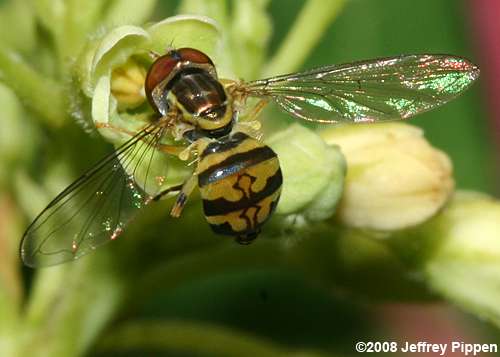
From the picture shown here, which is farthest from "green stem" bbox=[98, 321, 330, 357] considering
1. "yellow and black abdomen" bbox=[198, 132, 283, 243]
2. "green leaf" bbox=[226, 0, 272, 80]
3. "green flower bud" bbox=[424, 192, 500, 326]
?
"yellow and black abdomen" bbox=[198, 132, 283, 243]

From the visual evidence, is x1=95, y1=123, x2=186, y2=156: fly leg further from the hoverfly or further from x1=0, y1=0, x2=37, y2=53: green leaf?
x1=0, y1=0, x2=37, y2=53: green leaf

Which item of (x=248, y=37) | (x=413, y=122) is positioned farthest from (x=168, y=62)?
(x=413, y=122)

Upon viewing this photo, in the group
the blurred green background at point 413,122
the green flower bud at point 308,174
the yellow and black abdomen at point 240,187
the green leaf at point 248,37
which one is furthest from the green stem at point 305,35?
the blurred green background at point 413,122

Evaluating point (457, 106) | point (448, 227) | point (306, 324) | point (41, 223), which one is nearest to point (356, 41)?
point (457, 106)

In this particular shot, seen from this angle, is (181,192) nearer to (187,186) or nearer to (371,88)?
(187,186)

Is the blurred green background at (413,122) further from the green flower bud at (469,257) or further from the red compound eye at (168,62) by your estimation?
the red compound eye at (168,62)

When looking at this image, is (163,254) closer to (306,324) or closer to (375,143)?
(375,143)
